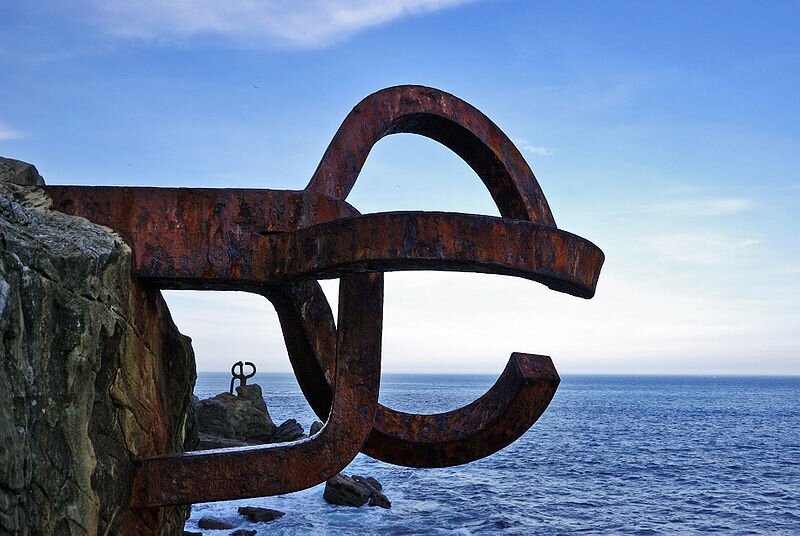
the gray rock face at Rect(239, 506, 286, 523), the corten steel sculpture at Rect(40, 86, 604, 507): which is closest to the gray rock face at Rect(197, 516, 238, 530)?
the gray rock face at Rect(239, 506, 286, 523)

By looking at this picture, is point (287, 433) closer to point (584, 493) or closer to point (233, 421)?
point (233, 421)

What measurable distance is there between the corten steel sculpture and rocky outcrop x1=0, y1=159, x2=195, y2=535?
0.19 m

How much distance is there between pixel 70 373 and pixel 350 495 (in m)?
18.1

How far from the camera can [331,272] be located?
13.0 feet

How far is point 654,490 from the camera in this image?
26.4 m

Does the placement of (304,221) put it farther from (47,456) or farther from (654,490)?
(654,490)

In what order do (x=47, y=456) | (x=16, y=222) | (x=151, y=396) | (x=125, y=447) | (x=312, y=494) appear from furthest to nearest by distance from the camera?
(x=312, y=494), (x=151, y=396), (x=125, y=447), (x=16, y=222), (x=47, y=456)

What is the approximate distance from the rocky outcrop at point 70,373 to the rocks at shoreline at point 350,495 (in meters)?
16.9

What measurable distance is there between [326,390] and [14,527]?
213 cm

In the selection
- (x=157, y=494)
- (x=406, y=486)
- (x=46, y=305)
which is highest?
(x=46, y=305)

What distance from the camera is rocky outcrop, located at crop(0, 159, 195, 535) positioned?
3080mm

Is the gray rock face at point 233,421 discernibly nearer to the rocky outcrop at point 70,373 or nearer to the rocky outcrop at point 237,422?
the rocky outcrop at point 237,422

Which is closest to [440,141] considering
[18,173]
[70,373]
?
[18,173]

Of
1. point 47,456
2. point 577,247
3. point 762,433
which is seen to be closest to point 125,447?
point 47,456
